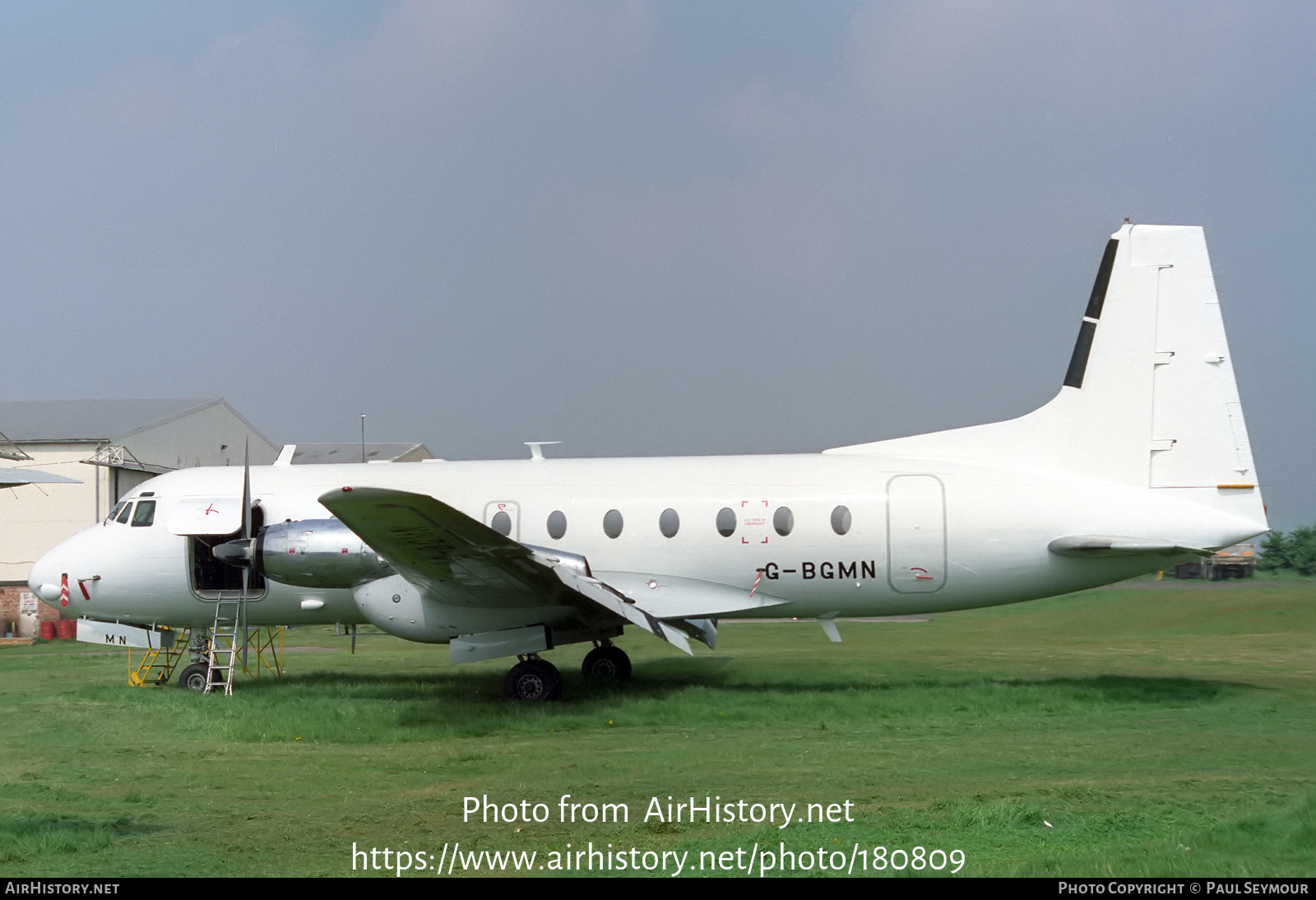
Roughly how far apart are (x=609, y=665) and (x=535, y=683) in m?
2.29

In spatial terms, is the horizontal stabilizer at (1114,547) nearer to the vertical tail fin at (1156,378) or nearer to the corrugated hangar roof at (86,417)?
the vertical tail fin at (1156,378)

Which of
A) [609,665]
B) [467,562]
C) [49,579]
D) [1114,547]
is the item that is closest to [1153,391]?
[1114,547]

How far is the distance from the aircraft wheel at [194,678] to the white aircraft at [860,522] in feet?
5.09

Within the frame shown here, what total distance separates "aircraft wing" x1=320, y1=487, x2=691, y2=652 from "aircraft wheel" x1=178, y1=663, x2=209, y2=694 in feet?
14.2

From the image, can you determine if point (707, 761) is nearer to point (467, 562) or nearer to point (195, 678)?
point (467, 562)

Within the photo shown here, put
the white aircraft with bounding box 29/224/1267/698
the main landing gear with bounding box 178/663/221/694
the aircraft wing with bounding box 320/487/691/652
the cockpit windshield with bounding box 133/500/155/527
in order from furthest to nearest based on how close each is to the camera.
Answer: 1. the cockpit windshield with bounding box 133/500/155/527
2. the main landing gear with bounding box 178/663/221/694
3. the white aircraft with bounding box 29/224/1267/698
4. the aircraft wing with bounding box 320/487/691/652

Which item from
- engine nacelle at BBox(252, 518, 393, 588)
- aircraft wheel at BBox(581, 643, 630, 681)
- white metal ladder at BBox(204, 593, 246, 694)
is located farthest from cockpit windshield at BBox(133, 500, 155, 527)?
aircraft wheel at BBox(581, 643, 630, 681)

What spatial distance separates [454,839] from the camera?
7578mm

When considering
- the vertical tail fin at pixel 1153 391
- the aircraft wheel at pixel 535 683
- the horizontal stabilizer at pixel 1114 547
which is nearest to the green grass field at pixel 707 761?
the aircraft wheel at pixel 535 683

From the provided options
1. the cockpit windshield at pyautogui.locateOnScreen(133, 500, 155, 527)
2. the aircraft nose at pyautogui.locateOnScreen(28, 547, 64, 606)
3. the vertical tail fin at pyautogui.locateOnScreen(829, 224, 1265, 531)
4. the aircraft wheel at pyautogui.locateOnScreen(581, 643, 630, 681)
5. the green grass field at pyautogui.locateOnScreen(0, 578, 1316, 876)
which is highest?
the vertical tail fin at pyautogui.locateOnScreen(829, 224, 1265, 531)

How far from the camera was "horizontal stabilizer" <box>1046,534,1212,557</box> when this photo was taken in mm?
13453

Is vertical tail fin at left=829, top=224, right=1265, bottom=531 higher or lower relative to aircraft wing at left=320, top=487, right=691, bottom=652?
higher

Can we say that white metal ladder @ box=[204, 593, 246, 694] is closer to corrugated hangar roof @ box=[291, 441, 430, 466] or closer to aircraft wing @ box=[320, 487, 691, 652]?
aircraft wing @ box=[320, 487, 691, 652]
